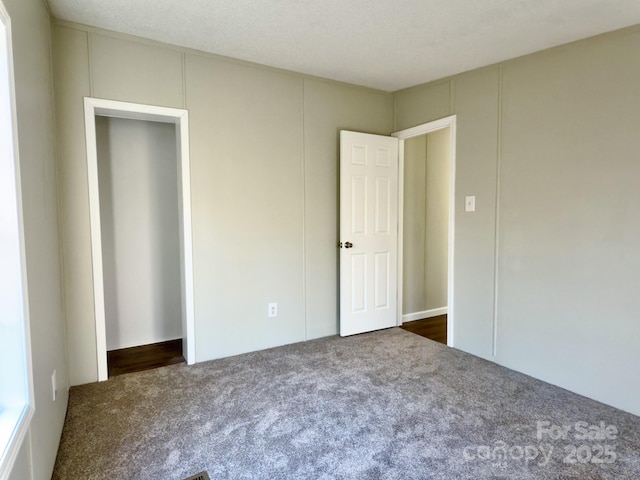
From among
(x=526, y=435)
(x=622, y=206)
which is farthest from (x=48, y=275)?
(x=622, y=206)

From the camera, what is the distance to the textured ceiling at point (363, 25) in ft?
7.38

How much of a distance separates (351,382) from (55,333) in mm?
1922

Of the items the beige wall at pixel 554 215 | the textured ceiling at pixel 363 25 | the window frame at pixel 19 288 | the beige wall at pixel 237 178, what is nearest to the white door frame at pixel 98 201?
the beige wall at pixel 237 178

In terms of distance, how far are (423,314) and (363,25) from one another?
3.27 metres

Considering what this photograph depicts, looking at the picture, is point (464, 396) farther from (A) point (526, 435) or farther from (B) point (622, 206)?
(B) point (622, 206)

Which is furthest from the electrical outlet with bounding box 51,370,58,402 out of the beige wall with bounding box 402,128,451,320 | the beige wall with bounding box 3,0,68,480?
the beige wall with bounding box 402,128,451,320

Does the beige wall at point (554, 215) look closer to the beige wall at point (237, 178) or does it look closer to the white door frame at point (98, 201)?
the beige wall at point (237, 178)

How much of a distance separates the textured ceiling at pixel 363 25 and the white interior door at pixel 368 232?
0.90 metres

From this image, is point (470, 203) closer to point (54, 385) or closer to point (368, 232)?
point (368, 232)

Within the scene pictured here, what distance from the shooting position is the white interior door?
12.2 ft

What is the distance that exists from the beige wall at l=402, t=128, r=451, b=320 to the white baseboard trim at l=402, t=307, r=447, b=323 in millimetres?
12

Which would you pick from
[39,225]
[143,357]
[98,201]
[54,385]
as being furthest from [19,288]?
[143,357]

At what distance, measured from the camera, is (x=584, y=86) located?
8.37ft

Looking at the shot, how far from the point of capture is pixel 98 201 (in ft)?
8.97
